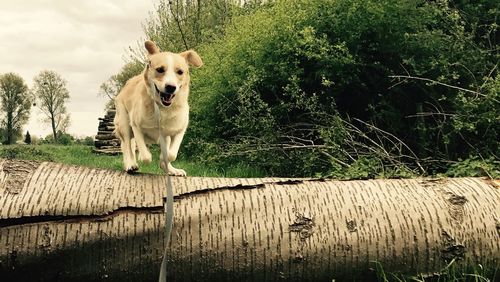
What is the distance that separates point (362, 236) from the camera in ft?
10.1

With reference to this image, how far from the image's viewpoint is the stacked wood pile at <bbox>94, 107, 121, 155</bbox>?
19.7 meters

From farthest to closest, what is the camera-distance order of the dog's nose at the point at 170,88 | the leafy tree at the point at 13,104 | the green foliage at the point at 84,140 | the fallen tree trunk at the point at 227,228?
1. the leafy tree at the point at 13,104
2. the green foliage at the point at 84,140
3. the dog's nose at the point at 170,88
4. the fallen tree trunk at the point at 227,228

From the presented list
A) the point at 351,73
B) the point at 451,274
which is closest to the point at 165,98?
the point at 451,274

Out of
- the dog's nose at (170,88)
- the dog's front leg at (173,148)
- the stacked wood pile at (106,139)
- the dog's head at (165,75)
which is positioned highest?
the stacked wood pile at (106,139)

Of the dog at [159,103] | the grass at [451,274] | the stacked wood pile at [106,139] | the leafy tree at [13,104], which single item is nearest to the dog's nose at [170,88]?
the dog at [159,103]

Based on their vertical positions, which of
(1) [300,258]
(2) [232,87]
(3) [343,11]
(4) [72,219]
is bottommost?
(1) [300,258]

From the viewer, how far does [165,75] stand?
13.4ft

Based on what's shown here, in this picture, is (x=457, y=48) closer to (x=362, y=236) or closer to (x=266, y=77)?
(x=266, y=77)

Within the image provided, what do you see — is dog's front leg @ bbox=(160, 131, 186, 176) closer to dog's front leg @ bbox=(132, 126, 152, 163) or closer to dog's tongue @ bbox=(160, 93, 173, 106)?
dog's front leg @ bbox=(132, 126, 152, 163)

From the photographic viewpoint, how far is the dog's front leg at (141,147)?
14.1ft

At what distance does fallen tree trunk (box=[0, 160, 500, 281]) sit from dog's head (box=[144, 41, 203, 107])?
933mm

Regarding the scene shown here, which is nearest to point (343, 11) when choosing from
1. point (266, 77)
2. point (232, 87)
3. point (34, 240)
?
point (266, 77)

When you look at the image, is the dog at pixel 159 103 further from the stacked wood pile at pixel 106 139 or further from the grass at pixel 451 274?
the stacked wood pile at pixel 106 139

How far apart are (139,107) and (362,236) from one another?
2045 millimetres
